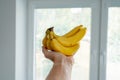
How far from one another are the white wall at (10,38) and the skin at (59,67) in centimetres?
115

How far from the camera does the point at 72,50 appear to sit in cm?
65

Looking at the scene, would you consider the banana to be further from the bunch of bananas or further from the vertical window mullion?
the vertical window mullion

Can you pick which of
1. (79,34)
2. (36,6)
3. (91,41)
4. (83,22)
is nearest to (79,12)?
(83,22)

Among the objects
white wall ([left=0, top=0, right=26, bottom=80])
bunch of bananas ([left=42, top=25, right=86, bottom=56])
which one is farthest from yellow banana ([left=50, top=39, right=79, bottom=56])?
white wall ([left=0, top=0, right=26, bottom=80])

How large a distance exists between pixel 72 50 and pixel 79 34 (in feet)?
0.21

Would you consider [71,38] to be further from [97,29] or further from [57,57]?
[97,29]

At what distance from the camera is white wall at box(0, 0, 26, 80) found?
5.63ft

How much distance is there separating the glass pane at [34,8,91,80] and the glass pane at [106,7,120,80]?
0.21m

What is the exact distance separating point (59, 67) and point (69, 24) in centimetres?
130

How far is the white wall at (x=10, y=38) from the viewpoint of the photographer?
1717 mm

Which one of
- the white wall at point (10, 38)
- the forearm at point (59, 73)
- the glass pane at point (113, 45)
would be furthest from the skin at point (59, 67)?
the glass pane at point (113, 45)

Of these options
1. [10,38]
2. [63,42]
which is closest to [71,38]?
[63,42]

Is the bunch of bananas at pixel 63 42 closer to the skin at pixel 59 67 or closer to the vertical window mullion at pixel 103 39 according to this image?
the skin at pixel 59 67

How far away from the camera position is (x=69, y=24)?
75.3 inches
